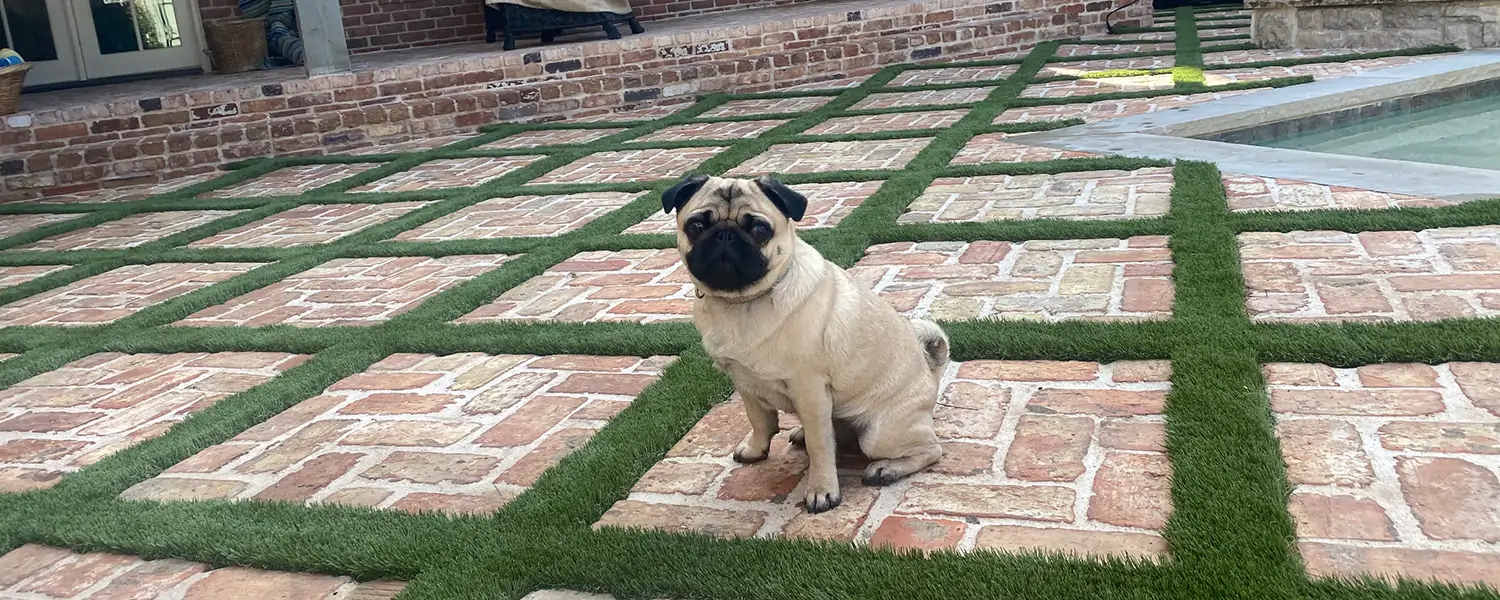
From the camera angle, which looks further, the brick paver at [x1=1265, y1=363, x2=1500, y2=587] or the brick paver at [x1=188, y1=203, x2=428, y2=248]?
the brick paver at [x1=188, y1=203, x2=428, y2=248]

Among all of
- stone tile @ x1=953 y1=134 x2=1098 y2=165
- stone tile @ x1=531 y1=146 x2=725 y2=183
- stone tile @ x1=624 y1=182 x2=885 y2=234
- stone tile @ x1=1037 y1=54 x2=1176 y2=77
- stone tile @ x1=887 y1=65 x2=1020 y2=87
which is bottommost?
stone tile @ x1=624 y1=182 x2=885 y2=234

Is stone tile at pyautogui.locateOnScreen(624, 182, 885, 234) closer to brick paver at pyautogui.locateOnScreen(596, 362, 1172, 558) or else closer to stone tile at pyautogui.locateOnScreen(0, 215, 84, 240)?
brick paver at pyautogui.locateOnScreen(596, 362, 1172, 558)

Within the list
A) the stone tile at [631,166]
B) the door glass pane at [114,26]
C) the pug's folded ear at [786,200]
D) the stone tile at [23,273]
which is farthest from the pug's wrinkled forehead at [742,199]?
the door glass pane at [114,26]

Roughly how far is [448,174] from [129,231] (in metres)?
1.93

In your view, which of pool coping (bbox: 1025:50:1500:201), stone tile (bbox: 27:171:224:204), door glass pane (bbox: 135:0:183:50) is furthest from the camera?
door glass pane (bbox: 135:0:183:50)

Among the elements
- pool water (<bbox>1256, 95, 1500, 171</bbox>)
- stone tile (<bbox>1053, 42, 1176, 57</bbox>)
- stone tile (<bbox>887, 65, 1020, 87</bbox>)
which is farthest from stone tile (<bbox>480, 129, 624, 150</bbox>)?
pool water (<bbox>1256, 95, 1500, 171</bbox>)

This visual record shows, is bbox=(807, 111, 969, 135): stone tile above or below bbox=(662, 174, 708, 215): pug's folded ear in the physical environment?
below

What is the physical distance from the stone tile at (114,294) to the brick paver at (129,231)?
789mm

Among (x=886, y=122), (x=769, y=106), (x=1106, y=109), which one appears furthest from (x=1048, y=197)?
(x=769, y=106)

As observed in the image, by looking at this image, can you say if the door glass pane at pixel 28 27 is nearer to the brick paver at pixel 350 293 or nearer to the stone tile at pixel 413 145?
the stone tile at pixel 413 145

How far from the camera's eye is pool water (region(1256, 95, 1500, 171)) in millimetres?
6273

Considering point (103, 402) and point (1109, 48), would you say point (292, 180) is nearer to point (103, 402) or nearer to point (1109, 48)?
point (103, 402)

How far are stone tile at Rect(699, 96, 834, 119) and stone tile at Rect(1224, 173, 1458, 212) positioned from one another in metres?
4.54

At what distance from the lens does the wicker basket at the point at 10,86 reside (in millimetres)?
8261
